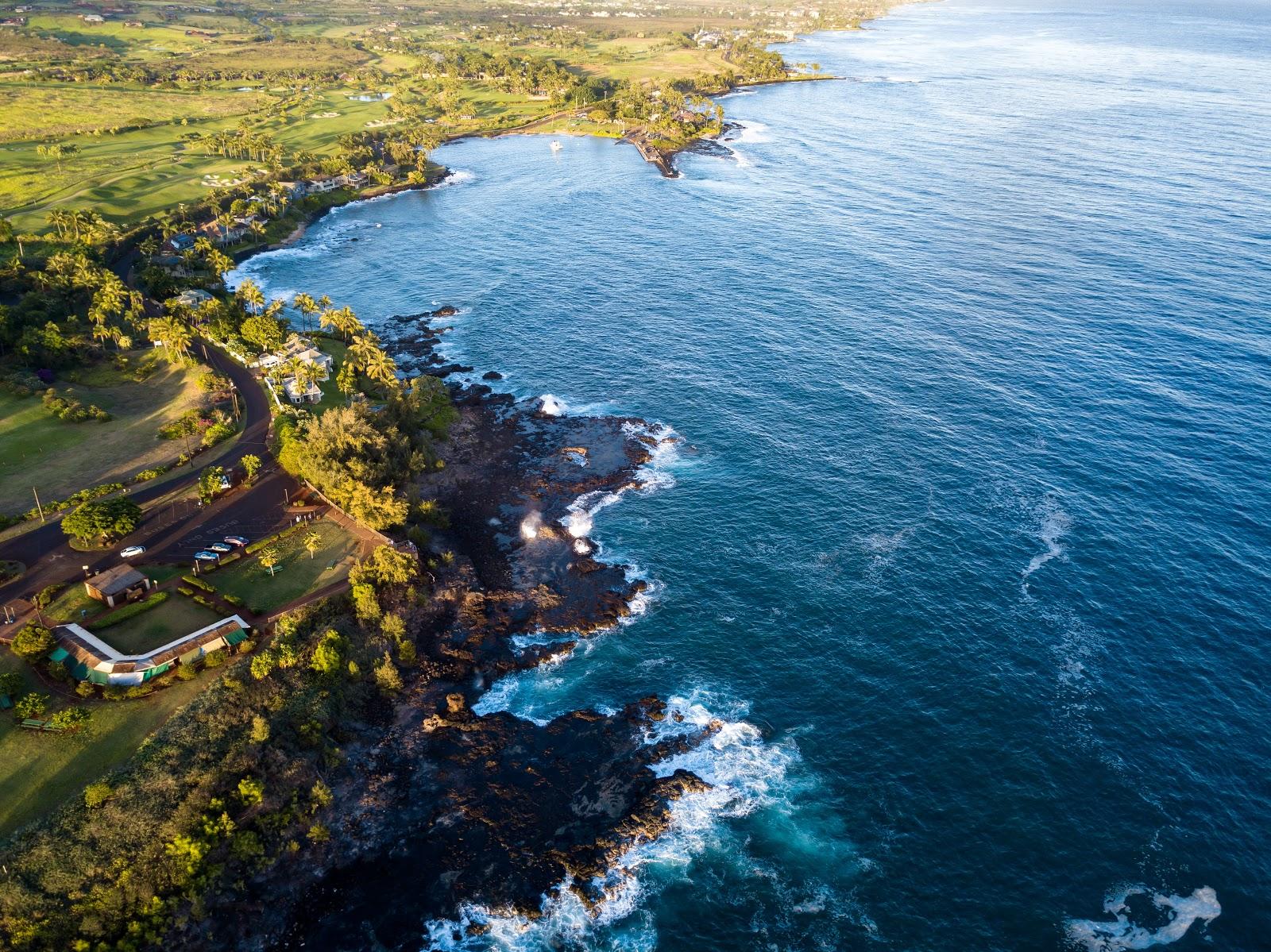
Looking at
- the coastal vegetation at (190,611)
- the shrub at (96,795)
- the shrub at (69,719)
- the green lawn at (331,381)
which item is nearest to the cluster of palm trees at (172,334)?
the coastal vegetation at (190,611)

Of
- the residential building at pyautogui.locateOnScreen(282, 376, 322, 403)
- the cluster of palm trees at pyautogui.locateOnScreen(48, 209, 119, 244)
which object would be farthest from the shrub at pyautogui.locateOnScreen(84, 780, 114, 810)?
the cluster of palm trees at pyautogui.locateOnScreen(48, 209, 119, 244)

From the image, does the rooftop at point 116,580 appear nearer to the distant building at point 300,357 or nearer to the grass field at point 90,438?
the grass field at point 90,438

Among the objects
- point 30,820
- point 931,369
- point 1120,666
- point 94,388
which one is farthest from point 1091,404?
point 94,388

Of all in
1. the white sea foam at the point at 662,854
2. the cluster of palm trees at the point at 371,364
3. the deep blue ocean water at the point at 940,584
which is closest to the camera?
the white sea foam at the point at 662,854

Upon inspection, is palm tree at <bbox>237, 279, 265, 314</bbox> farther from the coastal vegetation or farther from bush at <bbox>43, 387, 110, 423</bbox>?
bush at <bbox>43, 387, 110, 423</bbox>

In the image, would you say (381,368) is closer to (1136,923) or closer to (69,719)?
(69,719)

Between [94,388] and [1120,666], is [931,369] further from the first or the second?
[94,388]
